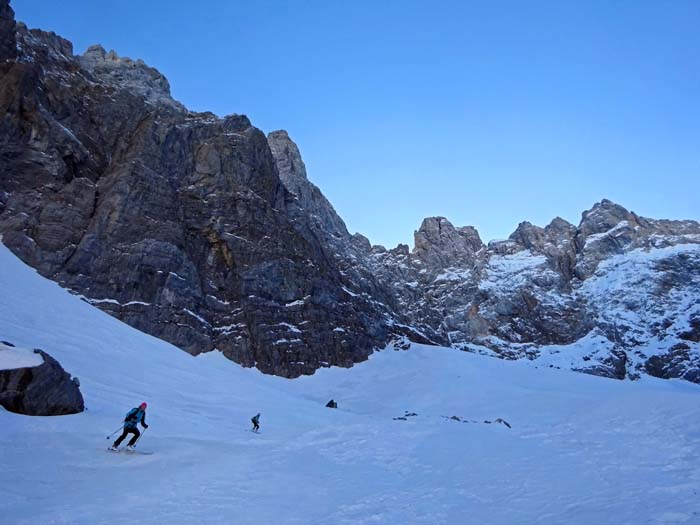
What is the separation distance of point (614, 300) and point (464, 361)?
76848 mm

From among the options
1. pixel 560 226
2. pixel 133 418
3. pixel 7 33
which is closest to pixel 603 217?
pixel 560 226

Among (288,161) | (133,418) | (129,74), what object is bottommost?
(133,418)

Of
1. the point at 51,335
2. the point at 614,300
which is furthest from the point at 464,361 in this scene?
the point at 614,300

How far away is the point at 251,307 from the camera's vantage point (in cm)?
6219

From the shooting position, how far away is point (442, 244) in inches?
5571

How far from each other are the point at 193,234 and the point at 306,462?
5380cm

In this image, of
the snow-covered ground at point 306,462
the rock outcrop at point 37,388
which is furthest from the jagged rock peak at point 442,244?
the rock outcrop at point 37,388

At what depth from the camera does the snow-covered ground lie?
983cm

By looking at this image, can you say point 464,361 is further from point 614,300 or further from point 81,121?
point 614,300

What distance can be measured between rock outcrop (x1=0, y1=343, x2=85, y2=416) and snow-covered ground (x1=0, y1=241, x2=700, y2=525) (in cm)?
61

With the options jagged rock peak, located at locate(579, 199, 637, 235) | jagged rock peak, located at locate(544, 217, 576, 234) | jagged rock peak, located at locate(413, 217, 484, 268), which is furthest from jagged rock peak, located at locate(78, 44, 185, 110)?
jagged rock peak, located at locate(579, 199, 637, 235)

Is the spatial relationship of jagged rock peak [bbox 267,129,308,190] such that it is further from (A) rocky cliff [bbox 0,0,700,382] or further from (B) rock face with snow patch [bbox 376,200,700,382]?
(B) rock face with snow patch [bbox 376,200,700,382]

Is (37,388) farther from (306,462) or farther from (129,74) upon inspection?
(129,74)

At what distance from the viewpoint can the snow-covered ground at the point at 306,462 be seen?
983 cm
